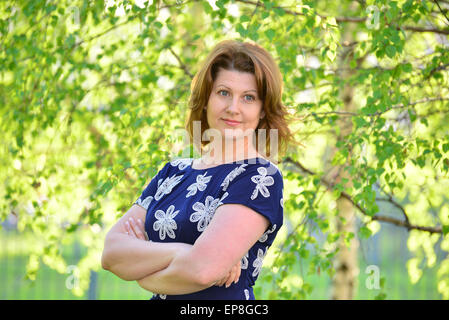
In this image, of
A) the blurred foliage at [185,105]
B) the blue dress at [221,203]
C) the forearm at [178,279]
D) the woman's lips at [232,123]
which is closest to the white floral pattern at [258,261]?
the blue dress at [221,203]

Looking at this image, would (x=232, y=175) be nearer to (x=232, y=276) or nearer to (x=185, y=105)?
(x=232, y=276)

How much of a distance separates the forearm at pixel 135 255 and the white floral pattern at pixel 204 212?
0.31 ft

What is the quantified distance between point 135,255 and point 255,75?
0.77 metres

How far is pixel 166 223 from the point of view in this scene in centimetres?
196

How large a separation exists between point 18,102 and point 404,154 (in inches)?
101

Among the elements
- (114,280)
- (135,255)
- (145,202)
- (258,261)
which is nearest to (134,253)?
(135,255)

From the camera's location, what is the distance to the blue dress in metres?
1.82

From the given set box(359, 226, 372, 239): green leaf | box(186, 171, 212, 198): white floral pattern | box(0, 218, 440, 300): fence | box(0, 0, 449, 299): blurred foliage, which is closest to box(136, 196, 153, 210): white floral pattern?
box(186, 171, 212, 198): white floral pattern

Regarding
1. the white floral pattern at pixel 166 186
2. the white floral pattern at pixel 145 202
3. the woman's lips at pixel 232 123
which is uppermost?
the woman's lips at pixel 232 123

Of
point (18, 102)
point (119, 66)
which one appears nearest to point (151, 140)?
point (119, 66)

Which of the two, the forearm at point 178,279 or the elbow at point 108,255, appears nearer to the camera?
the forearm at point 178,279

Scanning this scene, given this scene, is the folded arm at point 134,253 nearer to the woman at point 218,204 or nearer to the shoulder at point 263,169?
the woman at point 218,204

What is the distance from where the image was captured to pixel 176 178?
2.16 meters

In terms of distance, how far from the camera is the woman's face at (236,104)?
2.01m
